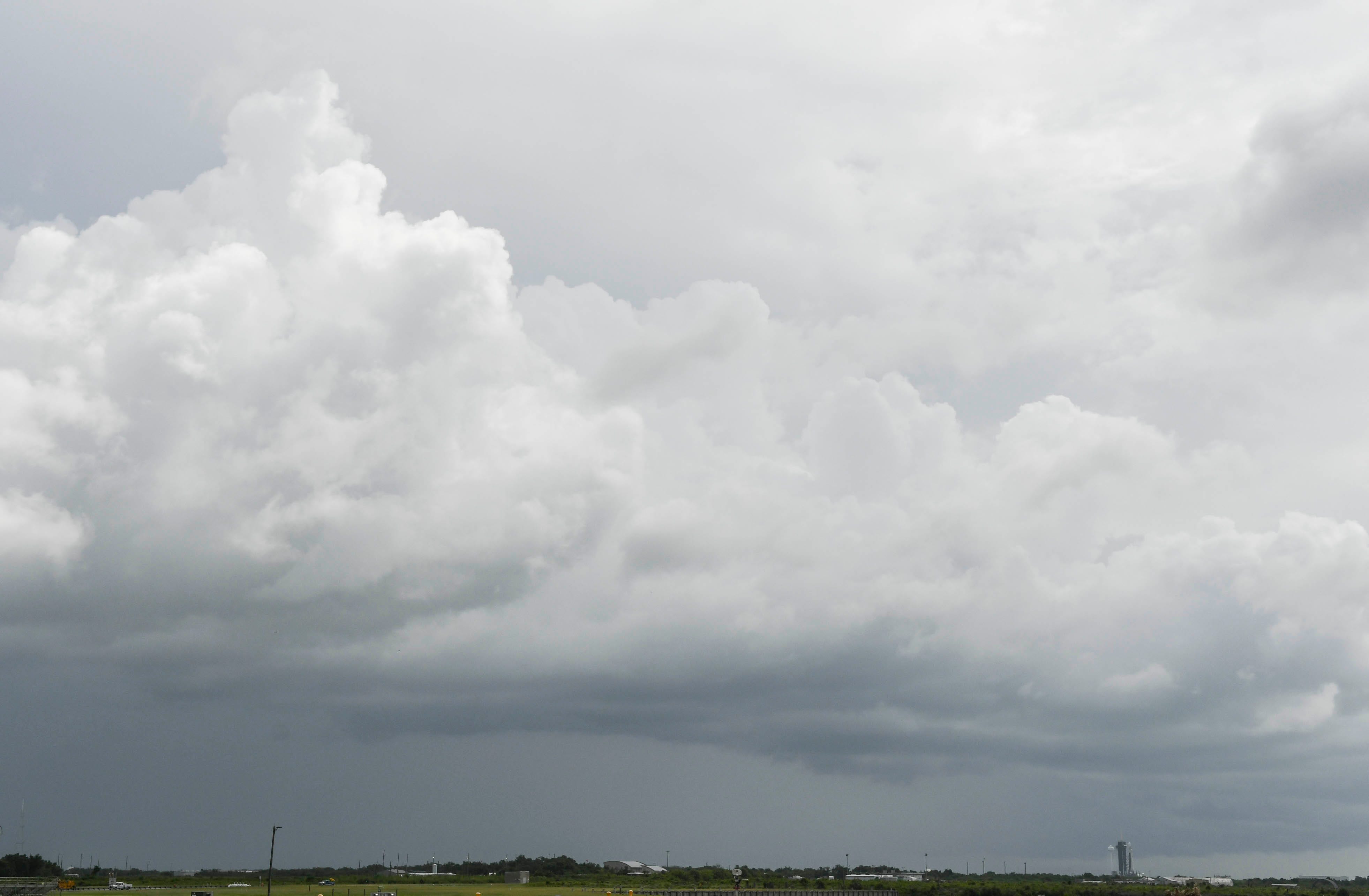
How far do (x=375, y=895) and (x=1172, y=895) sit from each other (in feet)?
406

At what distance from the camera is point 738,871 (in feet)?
414

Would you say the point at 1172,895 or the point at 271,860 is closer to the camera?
the point at 1172,895

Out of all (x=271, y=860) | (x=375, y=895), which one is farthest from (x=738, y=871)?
(x=271, y=860)

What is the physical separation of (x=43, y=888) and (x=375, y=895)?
57997 mm

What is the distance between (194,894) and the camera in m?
196

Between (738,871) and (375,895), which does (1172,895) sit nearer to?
(738,871)

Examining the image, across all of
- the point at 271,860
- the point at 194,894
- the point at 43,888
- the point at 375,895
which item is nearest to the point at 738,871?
the point at 375,895

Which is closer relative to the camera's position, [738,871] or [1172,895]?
[738,871]

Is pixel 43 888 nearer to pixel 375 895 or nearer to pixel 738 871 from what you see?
pixel 375 895

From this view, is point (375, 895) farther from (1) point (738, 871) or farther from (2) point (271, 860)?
(1) point (738, 871)

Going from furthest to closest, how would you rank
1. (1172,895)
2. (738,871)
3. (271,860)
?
(271,860) < (1172,895) < (738,871)

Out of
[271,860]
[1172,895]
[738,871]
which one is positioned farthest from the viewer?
[271,860]

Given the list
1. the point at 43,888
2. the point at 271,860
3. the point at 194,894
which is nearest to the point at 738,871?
the point at 271,860

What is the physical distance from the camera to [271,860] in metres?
193
